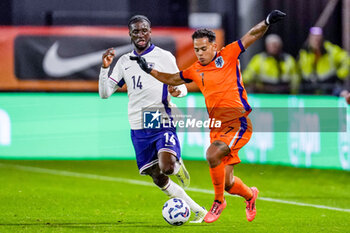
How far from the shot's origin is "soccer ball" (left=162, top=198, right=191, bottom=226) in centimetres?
784

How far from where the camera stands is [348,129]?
42.9ft

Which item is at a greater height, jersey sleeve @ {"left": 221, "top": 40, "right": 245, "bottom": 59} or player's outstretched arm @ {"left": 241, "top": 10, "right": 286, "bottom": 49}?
player's outstretched arm @ {"left": 241, "top": 10, "right": 286, "bottom": 49}

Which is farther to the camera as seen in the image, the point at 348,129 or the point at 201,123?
the point at 201,123

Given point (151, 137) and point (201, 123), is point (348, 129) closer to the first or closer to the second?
point (201, 123)

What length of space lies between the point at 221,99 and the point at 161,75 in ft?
2.16

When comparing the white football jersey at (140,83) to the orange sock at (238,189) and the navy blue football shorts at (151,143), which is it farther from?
the orange sock at (238,189)

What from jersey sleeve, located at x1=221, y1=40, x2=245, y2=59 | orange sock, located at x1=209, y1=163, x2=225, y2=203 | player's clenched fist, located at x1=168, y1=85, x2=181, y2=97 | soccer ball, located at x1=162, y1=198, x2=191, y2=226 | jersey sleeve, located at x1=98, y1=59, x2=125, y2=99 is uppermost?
jersey sleeve, located at x1=221, y1=40, x2=245, y2=59

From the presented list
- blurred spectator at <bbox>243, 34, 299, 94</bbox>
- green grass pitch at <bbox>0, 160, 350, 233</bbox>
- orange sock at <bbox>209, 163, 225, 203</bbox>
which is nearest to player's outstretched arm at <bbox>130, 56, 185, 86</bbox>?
orange sock at <bbox>209, 163, 225, 203</bbox>

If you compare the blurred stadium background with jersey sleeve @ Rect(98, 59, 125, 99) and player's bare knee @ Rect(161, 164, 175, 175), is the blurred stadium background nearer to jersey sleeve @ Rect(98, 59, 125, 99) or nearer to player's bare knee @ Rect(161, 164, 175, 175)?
jersey sleeve @ Rect(98, 59, 125, 99)

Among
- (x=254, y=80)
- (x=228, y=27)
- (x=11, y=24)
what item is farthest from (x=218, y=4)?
(x=11, y=24)

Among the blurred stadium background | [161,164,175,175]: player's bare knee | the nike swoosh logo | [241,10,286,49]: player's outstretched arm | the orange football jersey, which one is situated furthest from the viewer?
the nike swoosh logo

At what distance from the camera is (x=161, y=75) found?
8141mm

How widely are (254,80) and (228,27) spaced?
1.38 meters

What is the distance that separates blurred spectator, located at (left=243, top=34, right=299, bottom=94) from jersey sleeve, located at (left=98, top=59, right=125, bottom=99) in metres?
7.15
